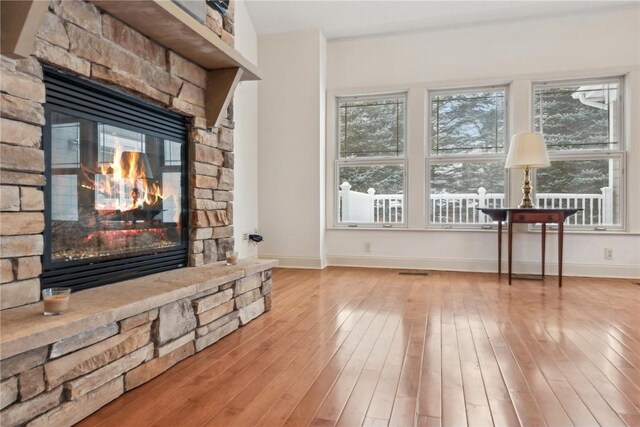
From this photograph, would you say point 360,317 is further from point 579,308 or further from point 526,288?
point 526,288

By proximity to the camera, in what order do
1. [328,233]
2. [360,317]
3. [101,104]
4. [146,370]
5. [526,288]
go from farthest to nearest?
[328,233] → [526,288] → [360,317] → [101,104] → [146,370]

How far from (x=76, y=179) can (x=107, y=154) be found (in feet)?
0.77

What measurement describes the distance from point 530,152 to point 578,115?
985mm

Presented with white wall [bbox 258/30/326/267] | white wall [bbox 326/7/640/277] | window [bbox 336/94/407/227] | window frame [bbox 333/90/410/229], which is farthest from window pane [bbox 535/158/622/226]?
white wall [bbox 258/30/326/267]

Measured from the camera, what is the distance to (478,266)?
4.48m

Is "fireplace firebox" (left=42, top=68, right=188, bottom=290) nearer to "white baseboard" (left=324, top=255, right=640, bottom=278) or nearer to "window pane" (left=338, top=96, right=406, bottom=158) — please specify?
"white baseboard" (left=324, top=255, right=640, bottom=278)

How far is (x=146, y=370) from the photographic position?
1.64m

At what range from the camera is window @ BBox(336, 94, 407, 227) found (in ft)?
15.6

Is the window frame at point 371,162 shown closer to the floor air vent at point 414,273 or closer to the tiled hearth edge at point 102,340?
the floor air vent at point 414,273

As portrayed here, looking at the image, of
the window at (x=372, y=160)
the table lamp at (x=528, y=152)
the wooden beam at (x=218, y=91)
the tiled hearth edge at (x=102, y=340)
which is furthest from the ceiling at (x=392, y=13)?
the tiled hearth edge at (x=102, y=340)

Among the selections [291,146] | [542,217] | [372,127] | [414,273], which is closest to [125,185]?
[291,146]

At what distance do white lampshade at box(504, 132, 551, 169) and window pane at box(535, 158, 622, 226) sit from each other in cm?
62

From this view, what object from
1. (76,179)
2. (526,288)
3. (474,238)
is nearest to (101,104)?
(76,179)

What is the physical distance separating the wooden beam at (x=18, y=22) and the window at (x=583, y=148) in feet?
14.7
